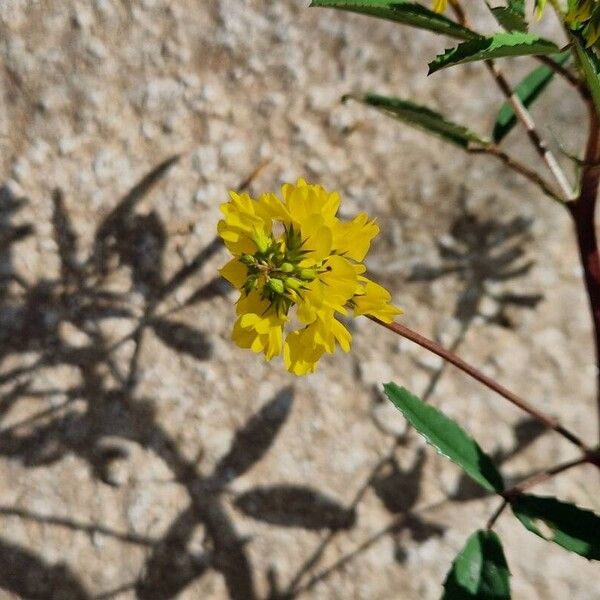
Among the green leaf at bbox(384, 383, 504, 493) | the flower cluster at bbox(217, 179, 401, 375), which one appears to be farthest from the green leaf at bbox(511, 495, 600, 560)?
the flower cluster at bbox(217, 179, 401, 375)

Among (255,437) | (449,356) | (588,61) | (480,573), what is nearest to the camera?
(588,61)

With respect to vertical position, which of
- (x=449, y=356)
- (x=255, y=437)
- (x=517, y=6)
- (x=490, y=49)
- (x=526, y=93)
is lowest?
(x=255, y=437)

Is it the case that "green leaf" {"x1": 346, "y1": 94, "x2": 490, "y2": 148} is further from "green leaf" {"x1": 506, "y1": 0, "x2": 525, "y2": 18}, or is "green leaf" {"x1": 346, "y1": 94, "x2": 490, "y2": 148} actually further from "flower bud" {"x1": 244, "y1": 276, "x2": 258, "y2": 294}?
"flower bud" {"x1": 244, "y1": 276, "x2": 258, "y2": 294}

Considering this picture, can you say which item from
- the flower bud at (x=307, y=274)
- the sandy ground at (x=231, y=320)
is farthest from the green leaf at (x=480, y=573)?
the flower bud at (x=307, y=274)

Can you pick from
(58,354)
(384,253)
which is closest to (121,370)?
(58,354)

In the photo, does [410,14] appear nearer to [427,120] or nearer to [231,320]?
[427,120]

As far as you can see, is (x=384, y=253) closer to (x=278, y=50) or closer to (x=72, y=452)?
(x=278, y=50)

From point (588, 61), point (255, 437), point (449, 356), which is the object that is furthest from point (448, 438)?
point (588, 61)
